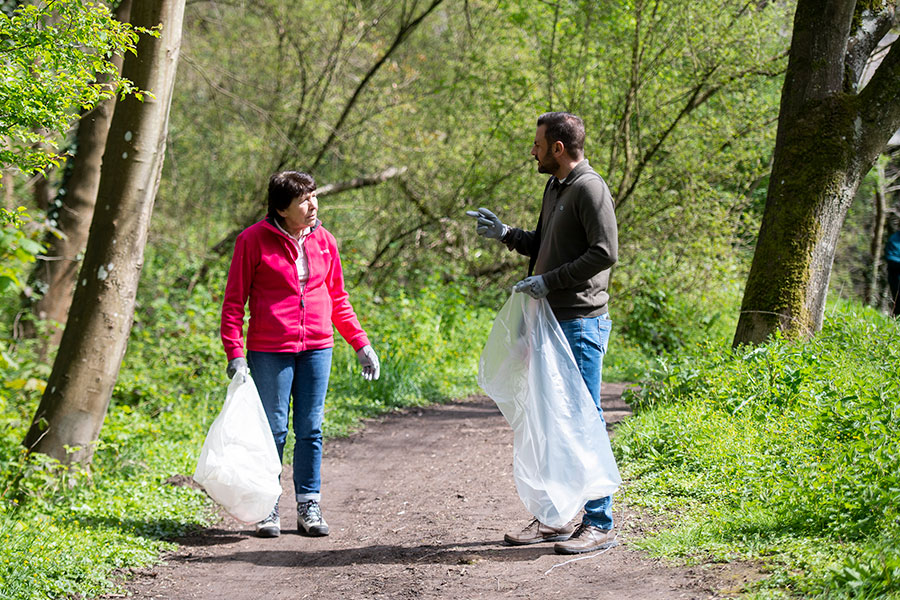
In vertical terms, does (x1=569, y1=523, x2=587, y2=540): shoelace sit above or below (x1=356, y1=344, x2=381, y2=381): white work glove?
below

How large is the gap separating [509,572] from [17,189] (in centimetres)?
1121

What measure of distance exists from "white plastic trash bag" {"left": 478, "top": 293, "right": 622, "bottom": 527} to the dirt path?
0.94 feet

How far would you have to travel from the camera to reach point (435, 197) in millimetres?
12516

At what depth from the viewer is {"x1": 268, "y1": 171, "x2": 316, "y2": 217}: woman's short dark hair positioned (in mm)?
4430

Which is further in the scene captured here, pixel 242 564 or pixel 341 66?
pixel 341 66

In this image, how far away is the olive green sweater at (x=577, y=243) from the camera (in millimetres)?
3693

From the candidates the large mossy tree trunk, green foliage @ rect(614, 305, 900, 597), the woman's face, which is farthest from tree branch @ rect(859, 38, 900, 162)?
the woman's face

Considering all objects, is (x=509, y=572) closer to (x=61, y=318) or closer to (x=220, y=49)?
(x=61, y=318)

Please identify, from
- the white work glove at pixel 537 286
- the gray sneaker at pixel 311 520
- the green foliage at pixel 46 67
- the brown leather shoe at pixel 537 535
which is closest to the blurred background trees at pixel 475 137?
the gray sneaker at pixel 311 520

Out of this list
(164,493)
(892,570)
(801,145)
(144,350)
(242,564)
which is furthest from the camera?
(144,350)

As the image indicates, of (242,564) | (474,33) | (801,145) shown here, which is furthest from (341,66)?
(242,564)

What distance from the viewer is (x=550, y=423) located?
388 centimetres

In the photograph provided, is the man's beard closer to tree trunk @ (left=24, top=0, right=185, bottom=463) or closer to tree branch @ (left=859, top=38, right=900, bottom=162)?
tree trunk @ (left=24, top=0, right=185, bottom=463)

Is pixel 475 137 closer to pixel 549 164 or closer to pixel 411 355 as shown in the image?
pixel 411 355
